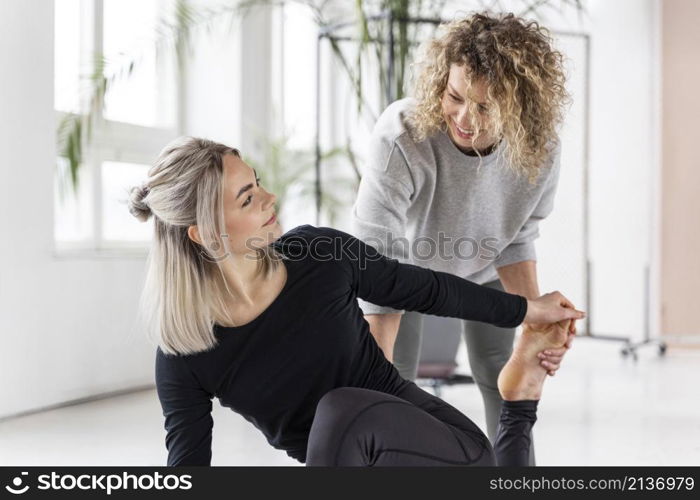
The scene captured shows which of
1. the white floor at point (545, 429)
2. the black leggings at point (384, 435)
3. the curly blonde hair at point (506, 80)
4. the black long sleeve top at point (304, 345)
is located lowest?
the white floor at point (545, 429)

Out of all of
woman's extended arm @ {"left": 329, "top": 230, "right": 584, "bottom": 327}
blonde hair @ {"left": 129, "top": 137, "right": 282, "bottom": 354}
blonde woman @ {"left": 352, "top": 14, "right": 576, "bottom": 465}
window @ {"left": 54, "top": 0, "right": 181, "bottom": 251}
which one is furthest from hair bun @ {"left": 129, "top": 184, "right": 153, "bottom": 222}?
window @ {"left": 54, "top": 0, "right": 181, "bottom": 251}

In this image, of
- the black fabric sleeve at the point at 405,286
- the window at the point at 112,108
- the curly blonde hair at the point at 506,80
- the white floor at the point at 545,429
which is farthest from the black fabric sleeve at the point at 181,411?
the window at the point at 112,108

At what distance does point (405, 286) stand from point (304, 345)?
0.72ft

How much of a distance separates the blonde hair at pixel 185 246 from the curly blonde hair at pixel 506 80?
45cm

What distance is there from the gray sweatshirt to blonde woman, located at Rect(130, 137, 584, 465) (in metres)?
0.14

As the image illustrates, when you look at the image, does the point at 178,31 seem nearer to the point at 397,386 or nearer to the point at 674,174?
the point at 397,386

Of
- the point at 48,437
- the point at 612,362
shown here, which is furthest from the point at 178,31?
the point at 612,362

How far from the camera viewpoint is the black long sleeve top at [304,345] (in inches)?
53.1

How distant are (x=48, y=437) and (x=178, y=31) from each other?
1781mm

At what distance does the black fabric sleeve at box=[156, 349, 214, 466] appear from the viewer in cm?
134

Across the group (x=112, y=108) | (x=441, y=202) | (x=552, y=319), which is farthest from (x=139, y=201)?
(x=112, y=108)

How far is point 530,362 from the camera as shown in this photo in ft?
5.43

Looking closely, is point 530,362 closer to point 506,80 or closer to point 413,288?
point 413,288

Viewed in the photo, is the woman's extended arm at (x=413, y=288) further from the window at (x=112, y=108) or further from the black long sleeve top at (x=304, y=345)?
the window at (x=112, y=108)
